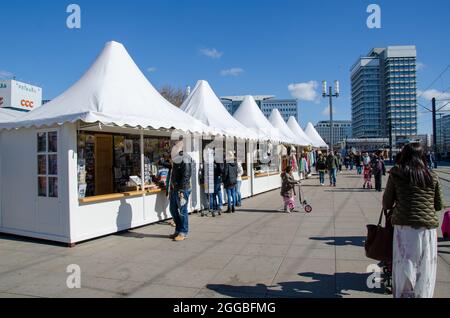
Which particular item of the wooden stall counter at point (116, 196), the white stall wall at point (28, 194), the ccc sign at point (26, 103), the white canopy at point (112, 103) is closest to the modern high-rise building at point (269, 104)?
the ccc sign at point (26, 103)

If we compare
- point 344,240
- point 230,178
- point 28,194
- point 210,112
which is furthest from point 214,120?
point 344,240

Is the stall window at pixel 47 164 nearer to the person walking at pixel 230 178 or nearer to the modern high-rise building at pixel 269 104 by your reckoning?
the person walking at pixel 230 178

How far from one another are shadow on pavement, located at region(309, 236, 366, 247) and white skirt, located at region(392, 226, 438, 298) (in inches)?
121

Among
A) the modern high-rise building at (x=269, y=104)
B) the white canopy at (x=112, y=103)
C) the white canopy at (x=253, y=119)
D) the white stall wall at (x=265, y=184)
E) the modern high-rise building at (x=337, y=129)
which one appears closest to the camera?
the white canopy at (x=112, y=103)

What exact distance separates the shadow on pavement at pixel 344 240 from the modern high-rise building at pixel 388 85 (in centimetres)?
4047

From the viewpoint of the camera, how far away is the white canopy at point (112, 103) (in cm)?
695

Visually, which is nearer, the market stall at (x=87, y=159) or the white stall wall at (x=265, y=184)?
the market stall at (x=87, y=159)

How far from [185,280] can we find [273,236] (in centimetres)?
302

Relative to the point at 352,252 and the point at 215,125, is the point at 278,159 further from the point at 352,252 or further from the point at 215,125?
the point at 352,252

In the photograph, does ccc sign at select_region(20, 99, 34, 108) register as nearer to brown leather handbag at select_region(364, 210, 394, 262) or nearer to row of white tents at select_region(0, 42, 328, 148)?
row of white tents at select_region(0, 42, 328, 148)

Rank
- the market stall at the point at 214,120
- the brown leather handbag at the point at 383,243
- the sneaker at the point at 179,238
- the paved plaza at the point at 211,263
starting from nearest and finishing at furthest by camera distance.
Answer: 1. the brown leather handbag at the point at 383,243
2. the paved plaza at the point at 211,263
3. the sneaker at the point at 179,238
4. the market stall at the point at 214,120

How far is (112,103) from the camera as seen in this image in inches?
291

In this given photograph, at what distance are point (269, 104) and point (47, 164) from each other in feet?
101

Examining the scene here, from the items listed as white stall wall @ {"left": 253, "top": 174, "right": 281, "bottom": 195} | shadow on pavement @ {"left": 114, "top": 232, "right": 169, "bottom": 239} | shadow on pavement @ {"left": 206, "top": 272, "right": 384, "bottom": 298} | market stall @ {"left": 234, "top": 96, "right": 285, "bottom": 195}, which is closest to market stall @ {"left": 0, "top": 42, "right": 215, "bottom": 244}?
shadow on pavement @ {"left": 114, "top": 232, "right": 169, "bottom": 239}
